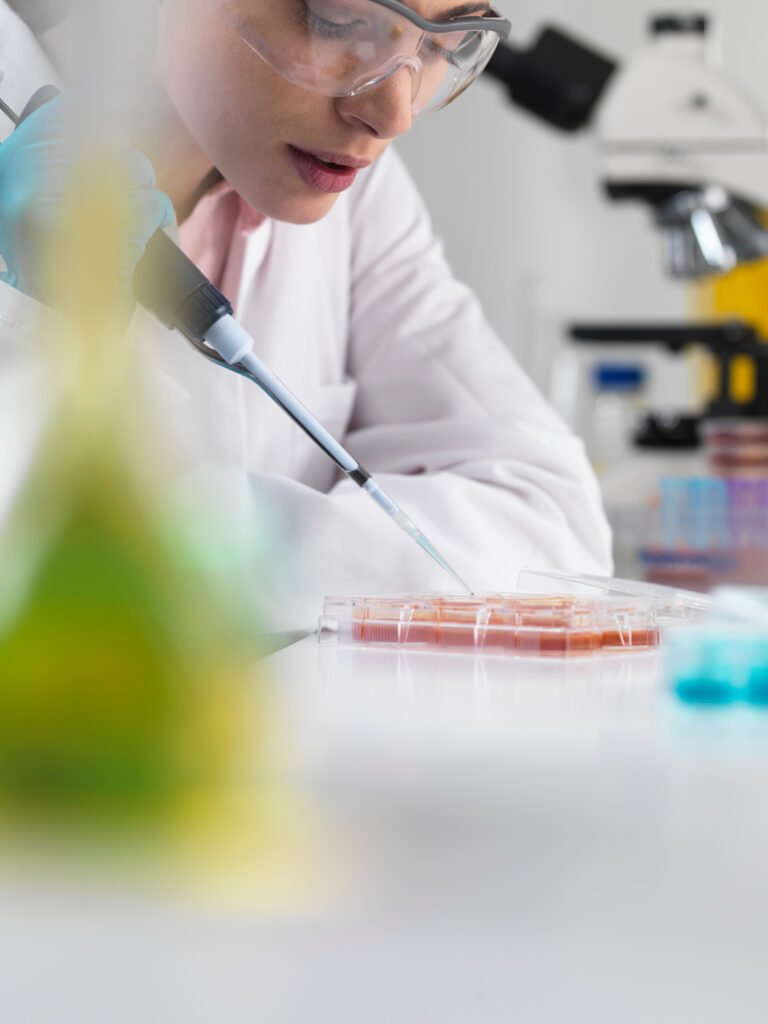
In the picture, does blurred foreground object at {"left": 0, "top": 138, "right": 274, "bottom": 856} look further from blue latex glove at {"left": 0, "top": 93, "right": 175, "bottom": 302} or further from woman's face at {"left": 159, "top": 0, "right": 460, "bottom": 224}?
woman's face at {"left": 159, "top": 0, "right": 460, "bottom": 224}

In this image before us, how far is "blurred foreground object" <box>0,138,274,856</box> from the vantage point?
0.37 m

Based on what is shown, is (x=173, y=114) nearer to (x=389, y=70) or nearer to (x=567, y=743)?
(x=389, y=70)

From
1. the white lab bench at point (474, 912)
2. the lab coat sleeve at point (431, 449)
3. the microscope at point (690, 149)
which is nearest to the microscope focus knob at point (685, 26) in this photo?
the microscope at point (690, 149)

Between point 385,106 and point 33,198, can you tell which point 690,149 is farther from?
point 33,198

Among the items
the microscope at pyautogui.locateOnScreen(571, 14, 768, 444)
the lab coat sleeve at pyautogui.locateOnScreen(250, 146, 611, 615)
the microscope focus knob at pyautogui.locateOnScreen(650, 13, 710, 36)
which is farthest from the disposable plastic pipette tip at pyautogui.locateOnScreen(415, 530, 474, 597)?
the microscope focus knob at pyautogui.locateOnScreen(650, 13, 710, 36)

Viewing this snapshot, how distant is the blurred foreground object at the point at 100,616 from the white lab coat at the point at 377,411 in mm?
426

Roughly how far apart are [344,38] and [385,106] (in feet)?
0.25

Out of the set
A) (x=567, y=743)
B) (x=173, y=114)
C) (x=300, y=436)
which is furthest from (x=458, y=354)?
(x=567, y=743)

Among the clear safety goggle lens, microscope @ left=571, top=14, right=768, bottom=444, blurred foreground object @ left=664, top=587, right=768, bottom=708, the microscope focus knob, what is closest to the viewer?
blurred foreground object @ left=664, top=587, right=768, bottom=708

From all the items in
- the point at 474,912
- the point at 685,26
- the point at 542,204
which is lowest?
the point at 474,912

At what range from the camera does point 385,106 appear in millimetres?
894

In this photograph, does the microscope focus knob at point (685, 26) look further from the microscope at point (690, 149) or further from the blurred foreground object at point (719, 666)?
the blurred foreground object at point (719, 666)

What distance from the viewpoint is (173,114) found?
1.04 metres

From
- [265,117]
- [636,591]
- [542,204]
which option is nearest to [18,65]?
[265,117]
